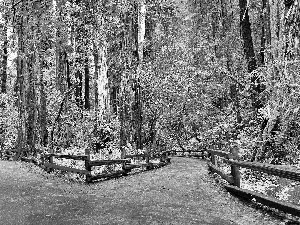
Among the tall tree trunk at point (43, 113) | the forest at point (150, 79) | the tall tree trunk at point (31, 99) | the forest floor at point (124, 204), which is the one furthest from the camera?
the tall tree trunk at point (43, 113)

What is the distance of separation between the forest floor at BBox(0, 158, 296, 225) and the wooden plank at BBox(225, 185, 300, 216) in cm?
22

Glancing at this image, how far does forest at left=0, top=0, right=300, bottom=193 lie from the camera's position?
42.1ft

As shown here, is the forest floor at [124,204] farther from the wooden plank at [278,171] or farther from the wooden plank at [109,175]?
the wooden plank at [278,171]

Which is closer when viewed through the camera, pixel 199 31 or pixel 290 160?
pixel 290 160

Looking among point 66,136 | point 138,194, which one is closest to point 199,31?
point 66,136

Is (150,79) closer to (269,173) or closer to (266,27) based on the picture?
(266,27)

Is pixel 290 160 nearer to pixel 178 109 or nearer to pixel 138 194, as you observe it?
pixel 138 194

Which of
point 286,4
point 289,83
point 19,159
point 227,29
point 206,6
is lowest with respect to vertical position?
point 19,159

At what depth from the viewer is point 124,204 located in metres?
9.29

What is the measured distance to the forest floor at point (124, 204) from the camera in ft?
25.0

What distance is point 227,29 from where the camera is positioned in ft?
105

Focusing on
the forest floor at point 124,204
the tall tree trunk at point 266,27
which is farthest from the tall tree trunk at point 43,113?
the tall tree trunk at point 266,27

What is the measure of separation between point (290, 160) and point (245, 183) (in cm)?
191

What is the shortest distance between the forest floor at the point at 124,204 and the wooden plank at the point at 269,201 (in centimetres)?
22
